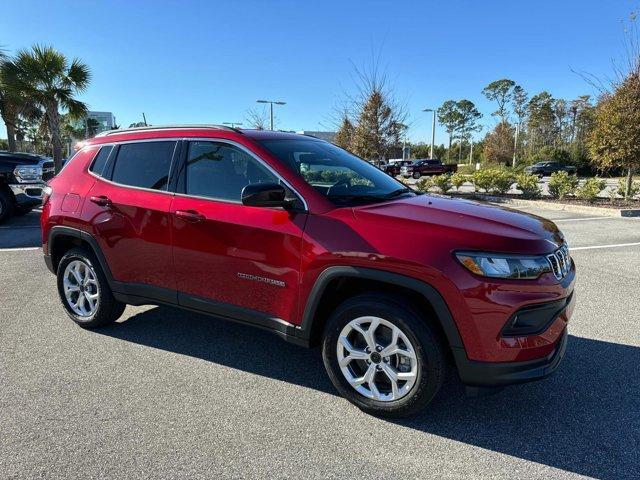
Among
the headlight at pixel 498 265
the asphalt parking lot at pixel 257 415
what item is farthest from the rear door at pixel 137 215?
the headlight at pixel 498 265

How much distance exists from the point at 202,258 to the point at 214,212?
1.17 ft

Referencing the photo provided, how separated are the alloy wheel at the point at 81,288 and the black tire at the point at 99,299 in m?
0.03

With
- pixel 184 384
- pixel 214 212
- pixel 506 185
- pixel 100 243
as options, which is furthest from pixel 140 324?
pixel 506 185

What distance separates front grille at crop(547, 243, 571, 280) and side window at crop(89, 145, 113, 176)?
11.9ft

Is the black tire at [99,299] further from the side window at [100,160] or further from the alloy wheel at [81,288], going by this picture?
the side window at [100,160]

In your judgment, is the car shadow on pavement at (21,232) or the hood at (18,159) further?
the hood at (18,159)

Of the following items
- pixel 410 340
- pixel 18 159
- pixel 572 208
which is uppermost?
pixel 18 159

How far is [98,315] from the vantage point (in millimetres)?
4285

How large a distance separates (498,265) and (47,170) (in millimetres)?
11586

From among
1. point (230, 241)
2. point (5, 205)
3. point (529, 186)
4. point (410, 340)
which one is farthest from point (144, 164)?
point (529, 186)

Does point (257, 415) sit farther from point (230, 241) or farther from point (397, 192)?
point (397, 192)

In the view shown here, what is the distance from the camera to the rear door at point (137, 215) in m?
3.69

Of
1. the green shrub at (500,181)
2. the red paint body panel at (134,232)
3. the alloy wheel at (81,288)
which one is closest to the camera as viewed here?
the red paint body panel at (134,232)

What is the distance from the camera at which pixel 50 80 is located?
1955cm
